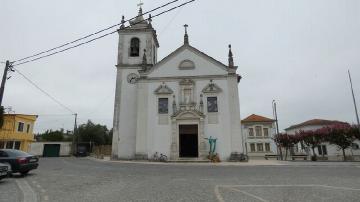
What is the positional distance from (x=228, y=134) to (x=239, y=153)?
82.8 inches

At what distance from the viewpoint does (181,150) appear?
93.8ft

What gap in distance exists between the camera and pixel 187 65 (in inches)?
1174

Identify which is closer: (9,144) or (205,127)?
(205,127)

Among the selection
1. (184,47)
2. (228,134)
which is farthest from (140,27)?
(228,134)

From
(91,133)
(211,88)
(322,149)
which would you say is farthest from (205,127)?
(91,133)

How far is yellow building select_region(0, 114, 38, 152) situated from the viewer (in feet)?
126

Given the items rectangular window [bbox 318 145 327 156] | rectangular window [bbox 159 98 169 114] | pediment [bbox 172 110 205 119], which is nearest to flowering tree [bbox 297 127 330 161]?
pediment [bbox 172 110 205 119]

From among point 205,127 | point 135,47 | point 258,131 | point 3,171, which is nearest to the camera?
point 3,171

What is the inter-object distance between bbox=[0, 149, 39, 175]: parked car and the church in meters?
14.5

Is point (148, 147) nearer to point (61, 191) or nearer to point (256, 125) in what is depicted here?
point (61, 191)

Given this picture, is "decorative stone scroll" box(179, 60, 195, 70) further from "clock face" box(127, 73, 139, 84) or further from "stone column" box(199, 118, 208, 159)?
"stone column" box(199, 118, 208, 159)

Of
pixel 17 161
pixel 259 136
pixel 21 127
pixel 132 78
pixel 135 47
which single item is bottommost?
pixel 17 161

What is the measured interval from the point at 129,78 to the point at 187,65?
7061 millimetres

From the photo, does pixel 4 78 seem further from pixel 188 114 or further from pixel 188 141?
pixel 188 141
